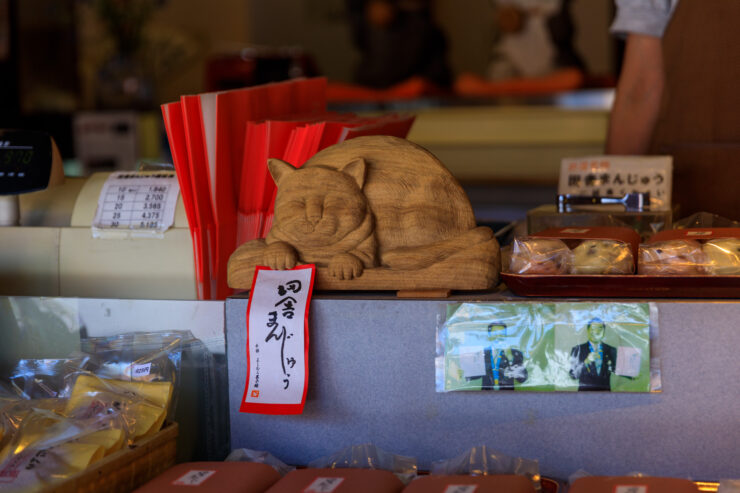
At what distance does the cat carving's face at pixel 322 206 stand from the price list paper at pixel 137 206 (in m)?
0.29

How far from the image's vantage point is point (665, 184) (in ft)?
4.44

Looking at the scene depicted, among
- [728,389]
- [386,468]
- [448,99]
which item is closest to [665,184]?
[728,389]

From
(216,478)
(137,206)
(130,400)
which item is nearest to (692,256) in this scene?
(216,478)

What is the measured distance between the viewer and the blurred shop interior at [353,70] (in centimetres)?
308

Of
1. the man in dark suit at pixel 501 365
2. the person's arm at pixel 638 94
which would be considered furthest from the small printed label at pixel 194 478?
the person's arm at pixel 638 94

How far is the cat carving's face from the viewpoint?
3.37 ft

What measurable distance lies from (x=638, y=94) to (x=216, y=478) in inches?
52.6

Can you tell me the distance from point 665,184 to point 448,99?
2100 millimetres

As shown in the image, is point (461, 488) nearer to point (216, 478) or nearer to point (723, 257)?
point (216, 478)

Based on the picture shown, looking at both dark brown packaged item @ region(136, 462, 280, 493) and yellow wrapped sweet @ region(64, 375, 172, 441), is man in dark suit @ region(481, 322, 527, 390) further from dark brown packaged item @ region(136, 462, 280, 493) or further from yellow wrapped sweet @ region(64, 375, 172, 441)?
yellow wrapped sweet @ region(64, 375, 172, 441)

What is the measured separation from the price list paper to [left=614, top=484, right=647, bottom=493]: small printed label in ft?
2.50

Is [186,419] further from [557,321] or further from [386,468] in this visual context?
[557,321]

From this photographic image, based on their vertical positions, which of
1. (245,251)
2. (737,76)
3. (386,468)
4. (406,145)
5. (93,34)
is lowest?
(386,468)

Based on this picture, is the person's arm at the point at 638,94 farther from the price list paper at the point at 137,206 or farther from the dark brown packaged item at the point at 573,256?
the price list paper at the point at 137,206
